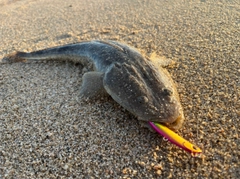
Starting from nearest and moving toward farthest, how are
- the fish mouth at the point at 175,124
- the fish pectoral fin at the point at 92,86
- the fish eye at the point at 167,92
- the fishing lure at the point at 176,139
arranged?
the fishing lure at the point at 176,139 → the fish mouth at the point at 175,124 → the fish eye at the point at 167,92 → the fish pectoral fin at the point at 92,86

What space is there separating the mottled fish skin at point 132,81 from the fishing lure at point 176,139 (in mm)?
72

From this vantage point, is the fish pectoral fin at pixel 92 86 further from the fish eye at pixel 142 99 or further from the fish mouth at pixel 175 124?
the fish mouth at pixel 175 124

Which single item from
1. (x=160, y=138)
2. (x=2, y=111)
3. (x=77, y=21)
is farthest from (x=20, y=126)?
(x=77, y=21)

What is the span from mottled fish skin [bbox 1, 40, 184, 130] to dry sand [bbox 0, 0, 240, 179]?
0.16 m

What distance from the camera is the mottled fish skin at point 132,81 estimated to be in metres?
2.53

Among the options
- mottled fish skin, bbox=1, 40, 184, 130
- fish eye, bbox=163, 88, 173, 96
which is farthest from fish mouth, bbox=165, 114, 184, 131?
fish eye, bbox=163, 88, 173, 96

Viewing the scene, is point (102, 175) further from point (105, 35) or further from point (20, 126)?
point (105, 35)

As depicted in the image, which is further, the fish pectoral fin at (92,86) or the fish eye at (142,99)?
the fish pectoral fin at (92,86)

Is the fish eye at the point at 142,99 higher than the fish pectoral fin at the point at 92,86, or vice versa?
the fish eye at the point at 142,99

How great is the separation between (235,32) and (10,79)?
3477mm

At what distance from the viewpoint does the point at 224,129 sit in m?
2.55

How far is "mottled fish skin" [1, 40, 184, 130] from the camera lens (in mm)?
2529

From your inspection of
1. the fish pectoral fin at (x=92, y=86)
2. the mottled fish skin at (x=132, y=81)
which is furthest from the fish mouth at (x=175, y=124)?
the fish pectoral fin at (x=92, y=86)

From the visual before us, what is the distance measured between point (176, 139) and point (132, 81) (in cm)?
80
